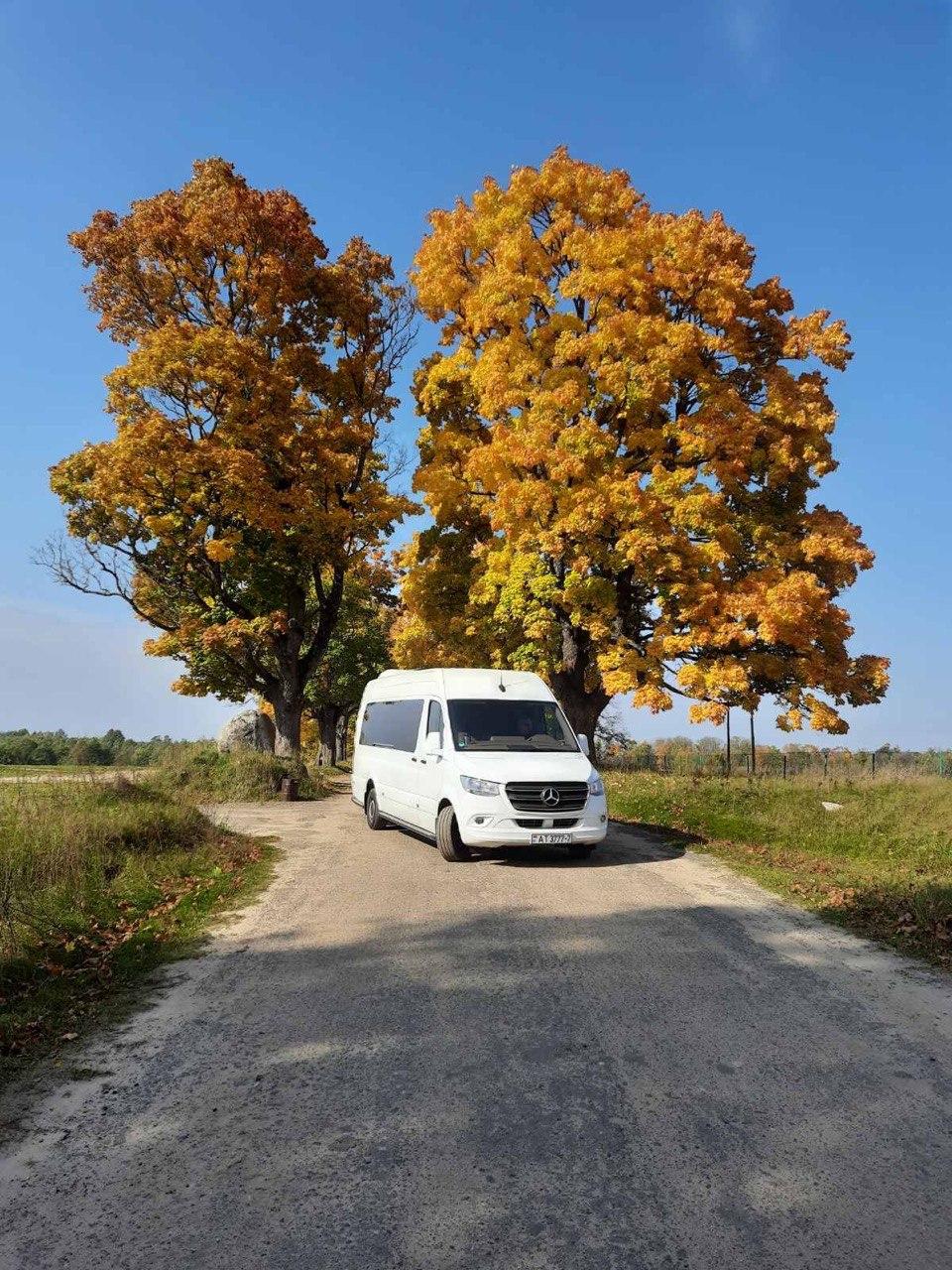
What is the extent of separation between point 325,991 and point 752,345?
20.6 metres

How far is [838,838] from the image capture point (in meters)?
12.0

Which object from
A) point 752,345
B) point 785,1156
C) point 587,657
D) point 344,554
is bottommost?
point 785,1156

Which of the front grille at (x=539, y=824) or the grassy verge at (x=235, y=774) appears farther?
the grassy verge at (x=235, y=774)

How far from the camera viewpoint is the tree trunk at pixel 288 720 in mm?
23844

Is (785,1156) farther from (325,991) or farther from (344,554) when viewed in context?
(344,554)

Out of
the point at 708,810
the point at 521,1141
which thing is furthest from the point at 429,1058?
the point at 708,810

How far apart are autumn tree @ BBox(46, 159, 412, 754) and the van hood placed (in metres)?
13.4

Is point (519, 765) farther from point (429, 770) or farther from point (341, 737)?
point (341, 737)

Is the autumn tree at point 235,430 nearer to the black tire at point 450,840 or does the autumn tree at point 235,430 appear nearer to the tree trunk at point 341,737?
the black tire at point 450,840

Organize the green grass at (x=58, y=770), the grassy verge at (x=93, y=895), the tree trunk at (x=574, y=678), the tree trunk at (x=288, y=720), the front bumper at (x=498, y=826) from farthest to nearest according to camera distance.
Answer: the tree trunk at (x=288, y=720) < the tree trunk at (x=574, y=678) < the green grass at (x=58, y=770) < the front bumper at (x=498, y=826) < the grassy verge at (x=93, y=895)

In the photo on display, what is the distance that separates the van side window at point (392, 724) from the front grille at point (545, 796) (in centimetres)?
230

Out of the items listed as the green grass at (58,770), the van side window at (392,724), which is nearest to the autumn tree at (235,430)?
the green grass at (58,770)

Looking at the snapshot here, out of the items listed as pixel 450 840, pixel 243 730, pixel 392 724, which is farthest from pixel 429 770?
pixel 243 730

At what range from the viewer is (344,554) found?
77.6 feet
